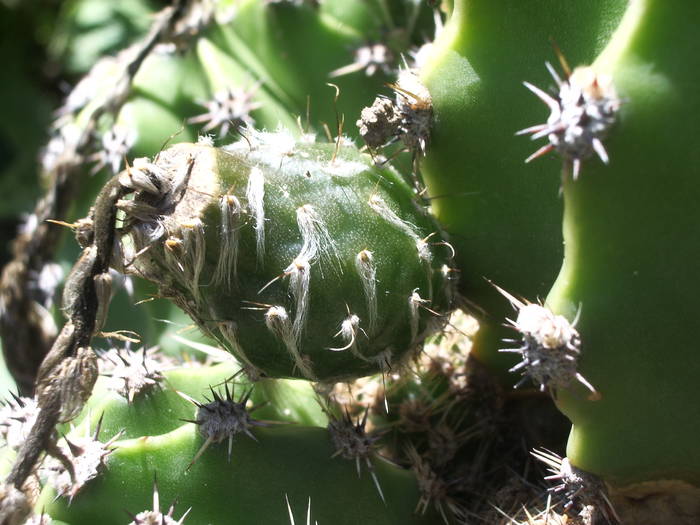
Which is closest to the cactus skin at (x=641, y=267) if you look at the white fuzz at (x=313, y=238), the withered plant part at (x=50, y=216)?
the white fuzz at (x=313, y=238)

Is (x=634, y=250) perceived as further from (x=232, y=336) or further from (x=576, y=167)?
(x=232, y=336)

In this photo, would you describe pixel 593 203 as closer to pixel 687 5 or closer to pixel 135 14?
pixel 687 5

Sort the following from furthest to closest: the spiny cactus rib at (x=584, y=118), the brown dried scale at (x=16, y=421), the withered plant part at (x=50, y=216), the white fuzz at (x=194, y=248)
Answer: the withered plant part at (x=50, y=216)
the brown dried scale at (x=16, y=421)
the white fuzz at (x=194, y=248)
the spiny cactus rib at (x=584, y=118)

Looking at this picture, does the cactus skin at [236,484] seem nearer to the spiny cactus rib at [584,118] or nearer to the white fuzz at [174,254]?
the white fuzz at [174,254]

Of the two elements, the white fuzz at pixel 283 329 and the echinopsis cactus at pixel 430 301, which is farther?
the white fuzz at pixel 283 329

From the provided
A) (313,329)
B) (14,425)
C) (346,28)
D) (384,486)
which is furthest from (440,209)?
(14,425)

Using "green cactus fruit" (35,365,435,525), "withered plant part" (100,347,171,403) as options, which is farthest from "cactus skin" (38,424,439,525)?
"withered plant part" (100,347,171,403)

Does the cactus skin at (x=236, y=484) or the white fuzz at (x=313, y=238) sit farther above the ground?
the white fuzz at (x=313, y=238)
